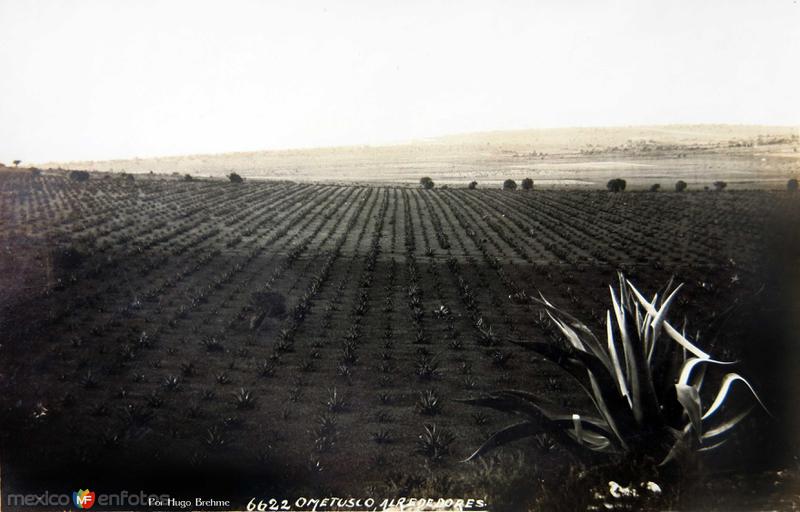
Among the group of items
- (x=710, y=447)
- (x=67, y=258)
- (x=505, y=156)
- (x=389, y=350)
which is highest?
(x=505, y=156)

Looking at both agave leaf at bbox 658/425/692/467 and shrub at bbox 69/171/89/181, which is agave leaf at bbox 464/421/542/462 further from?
shrub at bbox 69/171/89/181

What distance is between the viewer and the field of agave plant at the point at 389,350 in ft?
14.0

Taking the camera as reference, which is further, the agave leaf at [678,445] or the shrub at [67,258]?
the shrub at [67,258]

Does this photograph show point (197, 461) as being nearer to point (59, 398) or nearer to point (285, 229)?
point (59, 398)

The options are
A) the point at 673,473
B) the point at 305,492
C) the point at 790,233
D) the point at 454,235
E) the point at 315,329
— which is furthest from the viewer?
the point at 454,235

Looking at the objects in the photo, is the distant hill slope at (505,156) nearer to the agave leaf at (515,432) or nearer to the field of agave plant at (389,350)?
the field of agave plant at (389,350)

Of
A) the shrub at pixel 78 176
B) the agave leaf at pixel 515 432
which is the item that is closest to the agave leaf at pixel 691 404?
the agave leaf at pixel 515 432

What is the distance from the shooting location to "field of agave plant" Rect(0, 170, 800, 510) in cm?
428

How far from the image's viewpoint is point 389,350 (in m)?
7.05

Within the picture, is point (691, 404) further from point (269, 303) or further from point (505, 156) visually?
point (505, 156)

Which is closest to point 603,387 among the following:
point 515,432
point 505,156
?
point 515,432

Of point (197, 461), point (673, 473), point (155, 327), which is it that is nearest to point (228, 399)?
point (197, 461)

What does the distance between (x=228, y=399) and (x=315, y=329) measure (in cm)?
188

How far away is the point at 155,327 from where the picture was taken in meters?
7.28
